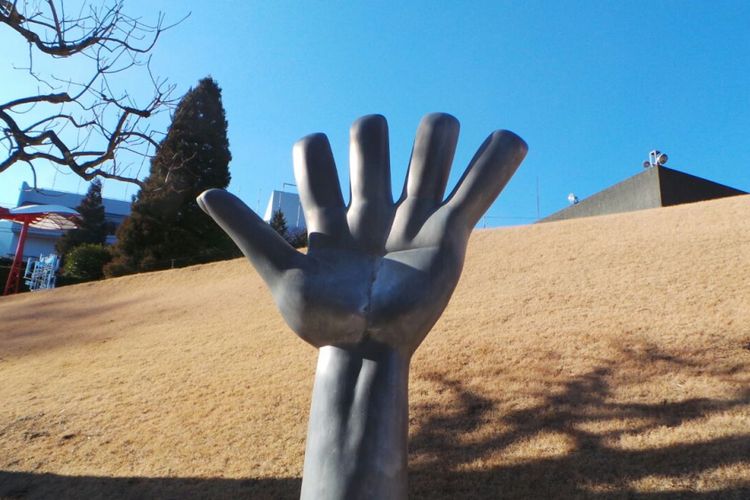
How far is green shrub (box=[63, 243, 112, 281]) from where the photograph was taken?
26.2 meters

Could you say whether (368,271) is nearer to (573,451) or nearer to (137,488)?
(573,451)

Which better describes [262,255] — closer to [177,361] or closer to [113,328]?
[177,361]

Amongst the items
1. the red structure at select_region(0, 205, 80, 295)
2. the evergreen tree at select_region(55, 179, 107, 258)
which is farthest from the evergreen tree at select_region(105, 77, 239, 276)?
the evergreen tree at select_region(55, 179, 107, 258)

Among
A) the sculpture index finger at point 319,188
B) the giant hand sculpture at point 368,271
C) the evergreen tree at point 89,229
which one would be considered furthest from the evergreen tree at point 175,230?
the giant hand sculpture at point 368,271

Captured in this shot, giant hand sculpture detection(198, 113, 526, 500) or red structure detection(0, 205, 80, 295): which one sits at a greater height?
red structure detection(0, 205, 80, 295)

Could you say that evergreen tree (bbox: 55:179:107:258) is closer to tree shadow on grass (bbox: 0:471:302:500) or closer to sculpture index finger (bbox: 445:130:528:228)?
tree shadow on grass (bbox: 0:471:302:500)

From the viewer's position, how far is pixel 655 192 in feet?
54.7

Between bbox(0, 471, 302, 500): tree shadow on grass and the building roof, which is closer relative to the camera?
bbox(0, 471, 302, 500): tree shadow on grass

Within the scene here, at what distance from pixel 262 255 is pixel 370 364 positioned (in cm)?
84

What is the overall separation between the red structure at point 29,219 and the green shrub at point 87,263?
169 centimetres

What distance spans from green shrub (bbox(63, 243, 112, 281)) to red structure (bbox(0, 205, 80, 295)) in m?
1.69

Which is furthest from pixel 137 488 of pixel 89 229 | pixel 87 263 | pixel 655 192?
pixel 89 229

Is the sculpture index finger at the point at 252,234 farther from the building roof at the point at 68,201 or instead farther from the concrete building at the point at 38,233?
the building roof at the point at 68,201

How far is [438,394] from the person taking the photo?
21.0 ft
